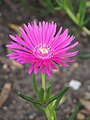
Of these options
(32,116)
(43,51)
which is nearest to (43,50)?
(43,51)

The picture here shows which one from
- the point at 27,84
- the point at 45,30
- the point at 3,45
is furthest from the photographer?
the point at 3,45

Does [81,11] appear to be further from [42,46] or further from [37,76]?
[42,46]

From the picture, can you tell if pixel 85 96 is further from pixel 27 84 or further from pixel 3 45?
pixel 3 45

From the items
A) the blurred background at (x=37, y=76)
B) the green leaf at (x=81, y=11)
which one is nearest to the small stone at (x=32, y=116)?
the blurred background at (x=37, y=76)

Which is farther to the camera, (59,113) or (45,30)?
(59,113)

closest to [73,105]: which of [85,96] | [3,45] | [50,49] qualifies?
[85,96]

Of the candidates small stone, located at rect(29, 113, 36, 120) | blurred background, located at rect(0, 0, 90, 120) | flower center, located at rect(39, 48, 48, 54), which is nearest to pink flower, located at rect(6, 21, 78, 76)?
flower center, located at rect(39, 48, 48, 54)
